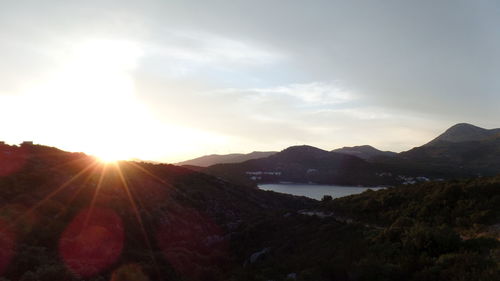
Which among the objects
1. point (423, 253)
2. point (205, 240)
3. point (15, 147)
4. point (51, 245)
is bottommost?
point (205, 240)

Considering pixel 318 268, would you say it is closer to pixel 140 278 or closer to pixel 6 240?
pixel 140 278

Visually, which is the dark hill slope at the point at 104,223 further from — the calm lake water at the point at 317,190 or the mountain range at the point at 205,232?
the calm lake water at the point at 317,190

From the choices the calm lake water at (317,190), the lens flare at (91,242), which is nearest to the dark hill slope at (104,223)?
the lens flare at (91,242)

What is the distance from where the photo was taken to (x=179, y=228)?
35688 mm

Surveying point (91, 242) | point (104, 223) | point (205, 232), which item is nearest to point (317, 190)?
point (205, 232)

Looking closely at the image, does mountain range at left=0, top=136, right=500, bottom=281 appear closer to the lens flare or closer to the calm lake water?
the lens flare

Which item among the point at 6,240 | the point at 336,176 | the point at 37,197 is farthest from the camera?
the point at 336,176

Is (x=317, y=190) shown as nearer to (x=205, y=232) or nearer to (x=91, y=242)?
(x=205, y=232)

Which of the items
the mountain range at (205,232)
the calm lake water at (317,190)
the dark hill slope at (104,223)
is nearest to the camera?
the mountain range at (205,232)

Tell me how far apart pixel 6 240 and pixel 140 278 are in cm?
789

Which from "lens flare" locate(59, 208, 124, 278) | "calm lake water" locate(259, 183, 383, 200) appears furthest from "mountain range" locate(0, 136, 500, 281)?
"calm lake water" locate(259, 183, 383, 200)

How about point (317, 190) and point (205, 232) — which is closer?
point (205, 232)

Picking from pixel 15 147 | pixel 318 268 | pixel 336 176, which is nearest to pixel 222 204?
pixel 15 147

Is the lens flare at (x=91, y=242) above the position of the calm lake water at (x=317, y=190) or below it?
above
